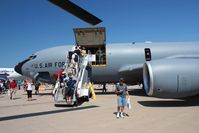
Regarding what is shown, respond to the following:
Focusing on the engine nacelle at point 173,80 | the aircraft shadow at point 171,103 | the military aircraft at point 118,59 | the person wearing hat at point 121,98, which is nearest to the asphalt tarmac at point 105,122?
the person wearing hat at point 121,98

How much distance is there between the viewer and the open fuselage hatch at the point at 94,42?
62.6ft

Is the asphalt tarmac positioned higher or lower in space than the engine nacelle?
lower

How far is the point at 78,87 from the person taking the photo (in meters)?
14.8

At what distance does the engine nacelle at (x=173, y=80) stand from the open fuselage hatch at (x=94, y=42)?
6935 mm

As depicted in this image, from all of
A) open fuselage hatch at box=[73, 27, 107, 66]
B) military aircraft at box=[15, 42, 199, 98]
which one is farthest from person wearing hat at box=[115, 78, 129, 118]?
open fuselage hatch at box=[73, 27, 107, 66]

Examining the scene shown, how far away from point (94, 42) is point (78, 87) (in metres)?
5.93

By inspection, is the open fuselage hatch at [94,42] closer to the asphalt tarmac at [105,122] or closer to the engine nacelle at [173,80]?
the engine nacelle at [173,80]

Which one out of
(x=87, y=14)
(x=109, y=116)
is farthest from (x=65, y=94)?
(x=87, y=14)

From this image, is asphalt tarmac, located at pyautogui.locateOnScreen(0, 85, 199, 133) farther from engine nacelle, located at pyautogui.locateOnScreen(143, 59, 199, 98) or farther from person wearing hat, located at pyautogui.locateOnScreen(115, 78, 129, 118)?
engine nacelle, located at pyautogui.locateOnScreen(143, 59, 199, 98)

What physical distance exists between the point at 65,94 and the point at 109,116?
4.51 meters

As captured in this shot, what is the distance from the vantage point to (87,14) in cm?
633

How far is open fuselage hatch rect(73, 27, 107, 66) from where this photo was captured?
19.1 meters

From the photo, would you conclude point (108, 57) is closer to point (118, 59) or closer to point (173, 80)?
point (118, 59)

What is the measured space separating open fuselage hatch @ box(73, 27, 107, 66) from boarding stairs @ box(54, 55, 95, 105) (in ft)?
5.95
